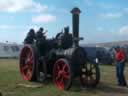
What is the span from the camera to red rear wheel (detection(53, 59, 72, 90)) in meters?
Answer: 12.8

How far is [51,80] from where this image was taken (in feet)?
49.1

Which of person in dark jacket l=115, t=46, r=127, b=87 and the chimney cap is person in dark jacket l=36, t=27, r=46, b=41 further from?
person in dark jacket l=115, t=46, r=127, b=87

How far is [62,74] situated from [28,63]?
268 cm

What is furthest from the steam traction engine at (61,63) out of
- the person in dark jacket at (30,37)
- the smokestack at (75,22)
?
the person in dark jacket at (30,37)

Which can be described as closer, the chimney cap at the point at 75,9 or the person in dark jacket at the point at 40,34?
the chimney cap at the point at 75,9

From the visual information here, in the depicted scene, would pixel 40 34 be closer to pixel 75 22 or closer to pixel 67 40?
pixel 67 40

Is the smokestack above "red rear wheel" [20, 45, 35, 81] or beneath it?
above

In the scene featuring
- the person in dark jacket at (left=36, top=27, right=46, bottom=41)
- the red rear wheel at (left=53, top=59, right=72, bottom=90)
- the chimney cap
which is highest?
the chimney cap

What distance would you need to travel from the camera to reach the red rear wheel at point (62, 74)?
12.8m

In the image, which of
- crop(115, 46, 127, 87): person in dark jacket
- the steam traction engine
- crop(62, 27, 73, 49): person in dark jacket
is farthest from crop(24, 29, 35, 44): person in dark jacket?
crop(115, 46, 127, 87): person in dark jacket

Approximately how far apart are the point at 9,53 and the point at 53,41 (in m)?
33.9

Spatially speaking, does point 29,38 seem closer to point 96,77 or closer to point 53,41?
point 53,41

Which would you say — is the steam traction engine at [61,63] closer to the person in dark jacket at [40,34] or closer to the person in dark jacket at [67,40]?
the person in dark jacket at [67,40]

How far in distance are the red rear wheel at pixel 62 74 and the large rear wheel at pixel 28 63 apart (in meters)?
1.40
